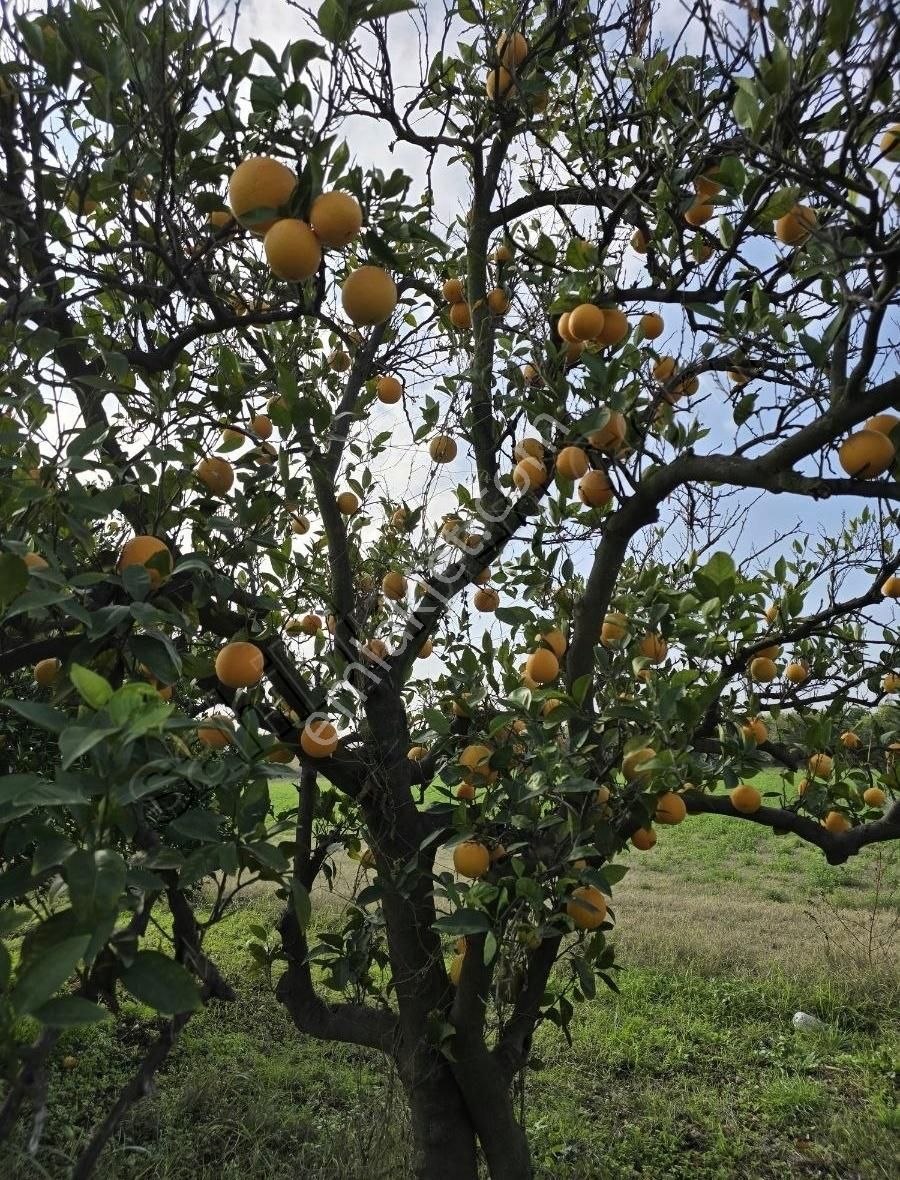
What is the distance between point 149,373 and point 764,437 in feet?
4.61

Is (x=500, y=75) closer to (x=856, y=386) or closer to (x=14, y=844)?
(x=856, y=386)

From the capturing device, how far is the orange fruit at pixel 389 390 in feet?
9.43

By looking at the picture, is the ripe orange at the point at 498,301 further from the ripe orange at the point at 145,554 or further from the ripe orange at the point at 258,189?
the ripe orange at the point at 145,554

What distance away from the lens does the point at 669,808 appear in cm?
199

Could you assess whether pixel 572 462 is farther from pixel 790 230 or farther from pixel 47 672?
pixel 47 672

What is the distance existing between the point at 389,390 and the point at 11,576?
2022 millimetres

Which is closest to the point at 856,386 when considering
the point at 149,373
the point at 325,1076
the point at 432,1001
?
the point at 149,373

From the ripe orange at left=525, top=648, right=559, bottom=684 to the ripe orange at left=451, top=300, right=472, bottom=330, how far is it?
1098mm

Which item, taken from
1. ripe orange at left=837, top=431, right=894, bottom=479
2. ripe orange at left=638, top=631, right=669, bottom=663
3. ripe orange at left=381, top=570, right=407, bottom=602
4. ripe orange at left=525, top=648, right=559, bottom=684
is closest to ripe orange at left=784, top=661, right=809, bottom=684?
ripe orange at left=638, top=631, right=669, bottom=663

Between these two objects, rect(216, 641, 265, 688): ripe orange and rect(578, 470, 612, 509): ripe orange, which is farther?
rect(578, 470, 612, 509): ripe orange

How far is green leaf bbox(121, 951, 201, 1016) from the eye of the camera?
78 cm

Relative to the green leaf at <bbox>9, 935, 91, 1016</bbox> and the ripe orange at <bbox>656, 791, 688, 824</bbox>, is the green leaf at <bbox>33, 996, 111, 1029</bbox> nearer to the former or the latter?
the green leaf at <bbox>9, 935, 91, 1016</bbox>

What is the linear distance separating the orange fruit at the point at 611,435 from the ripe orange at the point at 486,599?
116cm

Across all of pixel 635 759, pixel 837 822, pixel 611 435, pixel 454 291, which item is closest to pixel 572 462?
pixel 611 435
